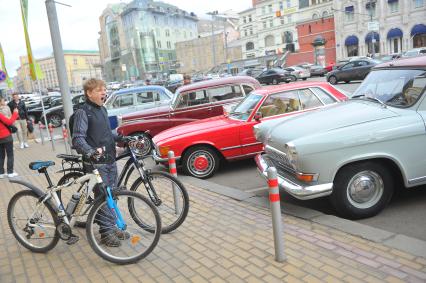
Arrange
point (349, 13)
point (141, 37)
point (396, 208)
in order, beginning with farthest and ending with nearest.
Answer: point (141, 37), point (349, 13), point (396, 208)

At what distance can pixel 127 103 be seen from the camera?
13461 millimetres

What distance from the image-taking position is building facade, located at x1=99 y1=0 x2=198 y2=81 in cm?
11431

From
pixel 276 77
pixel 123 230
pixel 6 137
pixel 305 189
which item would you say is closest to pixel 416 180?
pixel 305 189

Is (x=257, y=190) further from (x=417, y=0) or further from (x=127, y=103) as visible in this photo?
(x=417, y=0)

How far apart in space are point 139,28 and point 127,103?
106 metres

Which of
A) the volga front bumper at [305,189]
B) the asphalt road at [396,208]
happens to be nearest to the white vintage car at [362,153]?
the volga front bumper at [305,189]

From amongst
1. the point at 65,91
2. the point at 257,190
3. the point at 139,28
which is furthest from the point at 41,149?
the point at 139,28

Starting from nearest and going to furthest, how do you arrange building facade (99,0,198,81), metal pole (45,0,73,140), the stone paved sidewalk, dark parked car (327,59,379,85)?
the stone paved sidewalk, metal pole (45,0,73,140), dark parked car (327,59,379,85), building facade (99,0,198,81)

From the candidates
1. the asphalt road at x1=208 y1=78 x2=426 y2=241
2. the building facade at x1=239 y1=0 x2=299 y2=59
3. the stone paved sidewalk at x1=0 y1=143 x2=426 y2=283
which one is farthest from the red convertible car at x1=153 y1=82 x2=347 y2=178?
the building facade at x1=239 y1=0 x2=299 y2=59

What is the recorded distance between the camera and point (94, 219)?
156 inches

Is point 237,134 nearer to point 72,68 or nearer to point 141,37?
point 141,37

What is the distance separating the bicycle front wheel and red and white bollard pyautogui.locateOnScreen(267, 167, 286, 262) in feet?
3.76

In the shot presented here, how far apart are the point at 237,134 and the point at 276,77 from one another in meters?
28.8

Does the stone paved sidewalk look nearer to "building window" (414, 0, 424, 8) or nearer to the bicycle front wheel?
the bicycle front wheel
